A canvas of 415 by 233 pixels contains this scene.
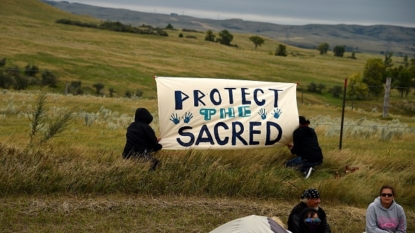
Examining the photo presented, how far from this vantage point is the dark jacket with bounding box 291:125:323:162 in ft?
35.6

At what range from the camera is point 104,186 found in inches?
356

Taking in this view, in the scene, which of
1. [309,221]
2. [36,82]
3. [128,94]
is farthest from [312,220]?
[128,94]

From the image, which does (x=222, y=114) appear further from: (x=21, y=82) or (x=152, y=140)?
(x=21, y=82)

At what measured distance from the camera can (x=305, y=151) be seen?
10.9m

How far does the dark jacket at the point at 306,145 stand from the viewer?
1086 cm

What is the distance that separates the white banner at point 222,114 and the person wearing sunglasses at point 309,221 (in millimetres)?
4026

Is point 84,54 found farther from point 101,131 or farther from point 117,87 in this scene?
point 101,131

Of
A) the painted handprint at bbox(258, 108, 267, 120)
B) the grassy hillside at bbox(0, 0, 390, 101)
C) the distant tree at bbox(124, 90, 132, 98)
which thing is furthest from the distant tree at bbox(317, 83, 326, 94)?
the painted handprint at bbox(258, 108, 267, 120)

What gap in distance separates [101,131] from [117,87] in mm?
36585

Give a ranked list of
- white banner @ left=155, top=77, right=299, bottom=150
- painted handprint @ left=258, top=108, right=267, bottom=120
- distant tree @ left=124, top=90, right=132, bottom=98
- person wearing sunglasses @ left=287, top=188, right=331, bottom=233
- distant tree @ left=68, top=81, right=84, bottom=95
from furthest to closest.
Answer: distant tree @ left=124, top=90, right=132, bottom=98 < distant tree @ left=68, top=81, right=84, bottom=95 < painted handprint @ left=258, top=108, right=267, bottom=120 < white banner @ left=155, top=77, right=299, bottom=150 < person wearing sunglasses @ left=287, top=188, right=331, bottom=233

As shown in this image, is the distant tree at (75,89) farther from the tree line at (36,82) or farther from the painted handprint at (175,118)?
the painted handprint at (175,118)

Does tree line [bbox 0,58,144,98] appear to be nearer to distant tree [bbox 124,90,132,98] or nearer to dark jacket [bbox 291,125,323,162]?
distant tree [bbox 124,90,132,98]

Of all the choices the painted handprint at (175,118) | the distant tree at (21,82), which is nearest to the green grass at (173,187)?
the painted handprint at (175,118)

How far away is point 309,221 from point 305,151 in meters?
4.07
